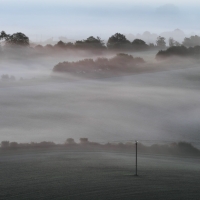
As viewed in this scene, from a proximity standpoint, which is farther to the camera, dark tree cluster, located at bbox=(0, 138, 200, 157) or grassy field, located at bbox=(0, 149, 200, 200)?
dark tree cluster, located at bbox=(0, 138, 200, 157)

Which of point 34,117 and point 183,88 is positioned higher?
point 183,88

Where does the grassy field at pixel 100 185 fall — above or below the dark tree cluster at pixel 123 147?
below

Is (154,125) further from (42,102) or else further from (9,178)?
(9,178)

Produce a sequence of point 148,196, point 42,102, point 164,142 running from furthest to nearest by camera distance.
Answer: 1. point 42,102
2. point 164,142
3. point 148,196

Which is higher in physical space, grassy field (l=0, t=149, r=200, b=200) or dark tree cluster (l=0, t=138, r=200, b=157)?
dark tree cluster (l=0, t=138, r=200, b=157)

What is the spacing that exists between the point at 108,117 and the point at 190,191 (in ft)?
250

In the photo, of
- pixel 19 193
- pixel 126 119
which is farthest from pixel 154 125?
pixel 19 193

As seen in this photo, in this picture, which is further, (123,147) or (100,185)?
(123,147)

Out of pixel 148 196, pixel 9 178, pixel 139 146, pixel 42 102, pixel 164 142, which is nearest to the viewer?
pixel 148 196

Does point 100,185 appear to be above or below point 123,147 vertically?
below

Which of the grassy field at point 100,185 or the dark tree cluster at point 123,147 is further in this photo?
the dark tree cluster at point 123,147

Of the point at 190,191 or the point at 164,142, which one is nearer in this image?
the point at 190,191

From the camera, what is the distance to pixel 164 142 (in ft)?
300

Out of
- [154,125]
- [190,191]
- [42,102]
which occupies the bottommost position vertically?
[190,191]
